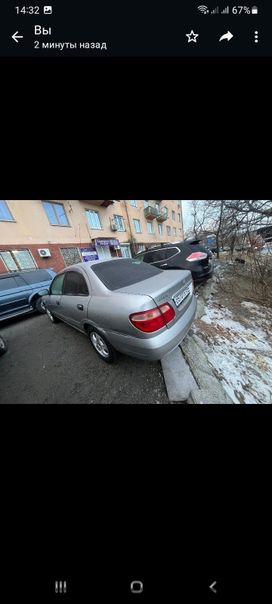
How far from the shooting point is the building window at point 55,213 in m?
9.02

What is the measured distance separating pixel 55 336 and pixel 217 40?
4.44 m

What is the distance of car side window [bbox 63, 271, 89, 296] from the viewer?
98.7 inches

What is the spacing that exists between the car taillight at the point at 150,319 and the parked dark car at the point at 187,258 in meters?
3.14

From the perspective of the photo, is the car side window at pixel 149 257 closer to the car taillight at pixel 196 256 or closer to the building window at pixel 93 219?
the car taillight at pixel 196 256

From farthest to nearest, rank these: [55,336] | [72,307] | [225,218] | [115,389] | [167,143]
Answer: [225,218] → [55,336] → [72,307] → [115,389] → [167,143]

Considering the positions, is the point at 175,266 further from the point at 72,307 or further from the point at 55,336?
the point at 55,336

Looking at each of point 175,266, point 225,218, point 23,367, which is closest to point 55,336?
point 23,367

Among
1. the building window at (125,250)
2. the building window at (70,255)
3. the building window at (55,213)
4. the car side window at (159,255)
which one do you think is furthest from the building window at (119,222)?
the car side window at (159,255)

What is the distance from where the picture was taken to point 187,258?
4566mm

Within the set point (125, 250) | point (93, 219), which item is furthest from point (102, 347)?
point (125, 250)

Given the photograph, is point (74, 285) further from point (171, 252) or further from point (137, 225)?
point (137, 225)
